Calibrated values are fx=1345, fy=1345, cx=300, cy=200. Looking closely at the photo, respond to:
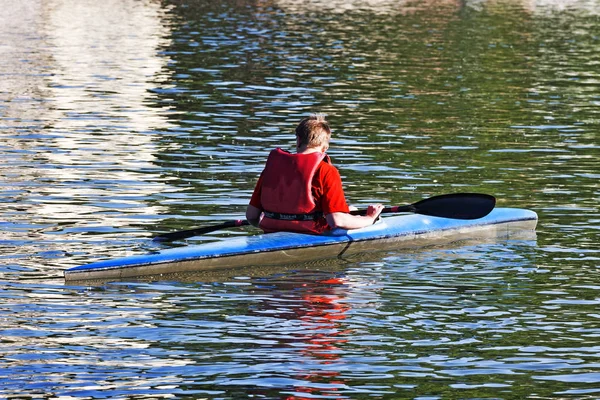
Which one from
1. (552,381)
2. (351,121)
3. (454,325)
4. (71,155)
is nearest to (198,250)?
(454,325)

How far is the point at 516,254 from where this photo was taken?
46.1 feet

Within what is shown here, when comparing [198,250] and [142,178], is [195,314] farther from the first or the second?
[142,178]

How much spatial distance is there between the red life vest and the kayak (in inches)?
4.5

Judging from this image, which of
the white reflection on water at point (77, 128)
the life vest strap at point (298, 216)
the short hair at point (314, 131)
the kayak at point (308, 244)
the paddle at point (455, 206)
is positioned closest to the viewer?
the kayak at point (308, 244)

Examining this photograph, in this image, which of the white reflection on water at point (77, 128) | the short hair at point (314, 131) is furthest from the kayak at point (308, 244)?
the white reflection on water at point (77, 128)

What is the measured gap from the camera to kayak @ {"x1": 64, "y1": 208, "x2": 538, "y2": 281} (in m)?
12.3

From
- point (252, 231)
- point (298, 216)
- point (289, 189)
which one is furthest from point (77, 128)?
point (289, 189)

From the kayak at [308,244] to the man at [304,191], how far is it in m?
0.17

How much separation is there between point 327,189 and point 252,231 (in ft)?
8.05

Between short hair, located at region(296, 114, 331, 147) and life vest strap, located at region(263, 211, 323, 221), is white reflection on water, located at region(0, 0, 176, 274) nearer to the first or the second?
life vest strap, located at region(263, 211, 323, 221)

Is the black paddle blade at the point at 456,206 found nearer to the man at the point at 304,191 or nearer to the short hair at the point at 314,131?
the man at the point at 304,191

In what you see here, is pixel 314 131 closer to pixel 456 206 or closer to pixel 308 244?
pixel 308 244

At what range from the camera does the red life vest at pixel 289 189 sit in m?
12.9

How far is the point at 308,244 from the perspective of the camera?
13.2 m
